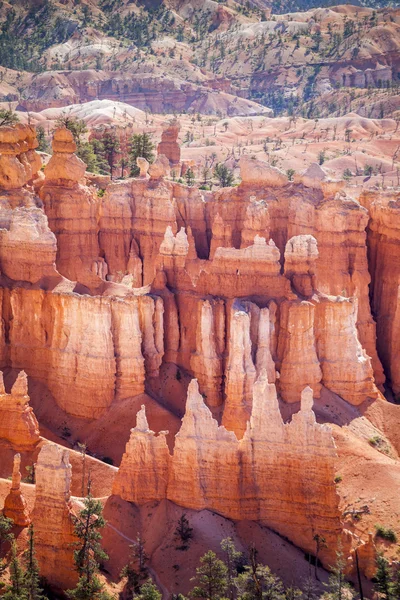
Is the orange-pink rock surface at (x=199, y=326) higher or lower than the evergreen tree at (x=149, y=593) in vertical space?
higher

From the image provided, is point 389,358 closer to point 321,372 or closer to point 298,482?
point 321,372

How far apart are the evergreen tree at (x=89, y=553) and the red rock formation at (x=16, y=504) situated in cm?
277

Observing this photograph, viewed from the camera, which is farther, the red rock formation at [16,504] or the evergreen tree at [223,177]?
the evergreen tree at [223,177]

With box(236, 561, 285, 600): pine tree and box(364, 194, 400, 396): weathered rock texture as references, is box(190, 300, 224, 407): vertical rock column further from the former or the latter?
box(236, 561, 285, 600): pine tree

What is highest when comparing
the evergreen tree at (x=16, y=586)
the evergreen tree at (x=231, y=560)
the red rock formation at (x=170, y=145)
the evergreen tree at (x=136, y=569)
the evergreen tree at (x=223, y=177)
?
the red rock formation at (x=170, y=145)

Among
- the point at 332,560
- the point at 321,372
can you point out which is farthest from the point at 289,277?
the point at 332,560

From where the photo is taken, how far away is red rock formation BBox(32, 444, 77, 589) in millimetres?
39969

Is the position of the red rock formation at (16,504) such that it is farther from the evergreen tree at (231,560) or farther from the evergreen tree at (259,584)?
the evergreen tree at (259,584)

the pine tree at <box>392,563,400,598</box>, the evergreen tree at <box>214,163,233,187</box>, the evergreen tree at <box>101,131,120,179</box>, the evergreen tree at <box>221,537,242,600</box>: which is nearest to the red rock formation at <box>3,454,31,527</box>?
the evergreen tree at <box>221,537,242,600</box>

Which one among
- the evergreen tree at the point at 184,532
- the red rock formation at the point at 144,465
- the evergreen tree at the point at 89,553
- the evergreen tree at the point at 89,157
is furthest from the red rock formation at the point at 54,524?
the evergreen tree at the point at 89,157

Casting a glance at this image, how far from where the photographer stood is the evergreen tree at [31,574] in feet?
122

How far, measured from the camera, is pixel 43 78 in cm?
17712

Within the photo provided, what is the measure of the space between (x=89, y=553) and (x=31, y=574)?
2.65 m

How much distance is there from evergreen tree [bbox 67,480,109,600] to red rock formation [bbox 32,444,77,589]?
65 centimetres
